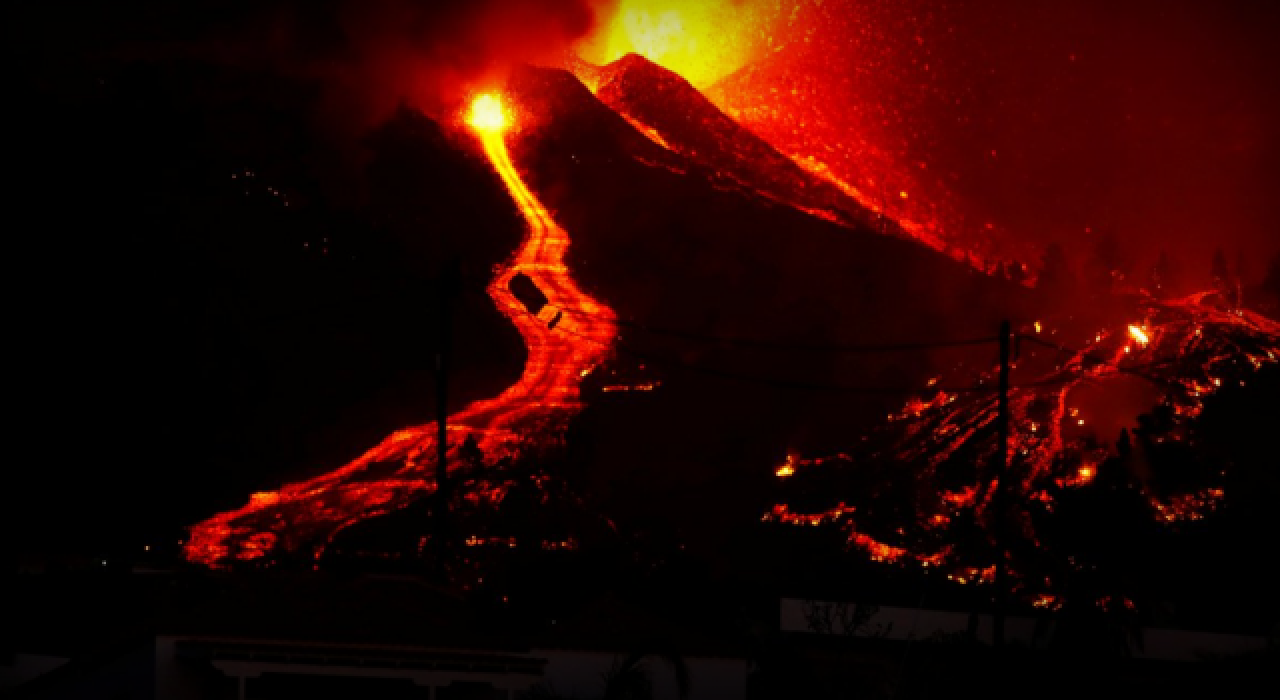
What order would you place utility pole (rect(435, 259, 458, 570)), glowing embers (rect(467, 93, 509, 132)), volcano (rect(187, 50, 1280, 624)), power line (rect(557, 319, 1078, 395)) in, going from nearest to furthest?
utility pole (rect(435, 259, 458, 570)) < volcano (rect(187, 50, 1280, 624)) < power line (rect(557, 319, 1078, 395)) < glowing embers (rect(467, 93, 509, 132))

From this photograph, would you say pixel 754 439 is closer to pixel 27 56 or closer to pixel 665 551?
pixel 665 551

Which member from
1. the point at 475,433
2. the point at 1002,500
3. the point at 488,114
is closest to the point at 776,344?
the point at 475,433

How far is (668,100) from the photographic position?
95062mm

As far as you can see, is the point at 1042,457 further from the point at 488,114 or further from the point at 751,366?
the point at 488,114

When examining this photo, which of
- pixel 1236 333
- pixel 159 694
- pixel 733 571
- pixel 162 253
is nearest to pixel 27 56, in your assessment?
pixel 162 253

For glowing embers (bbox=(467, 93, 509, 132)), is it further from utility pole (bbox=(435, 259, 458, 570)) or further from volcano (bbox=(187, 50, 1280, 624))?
utility pole (bbox=(435, 259, 458, 570))

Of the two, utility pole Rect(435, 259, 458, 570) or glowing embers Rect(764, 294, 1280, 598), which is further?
glowing embers Rect(764, 294, 1280, 598)

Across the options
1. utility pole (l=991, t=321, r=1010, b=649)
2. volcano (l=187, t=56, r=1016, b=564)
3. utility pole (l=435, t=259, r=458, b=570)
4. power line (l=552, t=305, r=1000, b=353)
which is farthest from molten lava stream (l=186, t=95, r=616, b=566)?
utility pole (l=991, t=321, r=1010, b=649)

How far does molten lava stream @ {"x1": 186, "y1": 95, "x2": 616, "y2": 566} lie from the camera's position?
159ft

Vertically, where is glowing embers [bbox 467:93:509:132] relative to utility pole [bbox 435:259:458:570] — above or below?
above

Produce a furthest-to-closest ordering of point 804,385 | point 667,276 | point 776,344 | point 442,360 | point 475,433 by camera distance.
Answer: point 667,276, point 776,344, point 804,385, point 475,433, point 442,360

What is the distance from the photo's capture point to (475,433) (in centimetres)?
5528

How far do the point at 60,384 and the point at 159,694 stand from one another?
122 ft

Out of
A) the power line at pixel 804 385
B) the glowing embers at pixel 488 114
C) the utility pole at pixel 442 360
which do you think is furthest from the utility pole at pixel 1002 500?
the glowing embers at pixel 488 114
